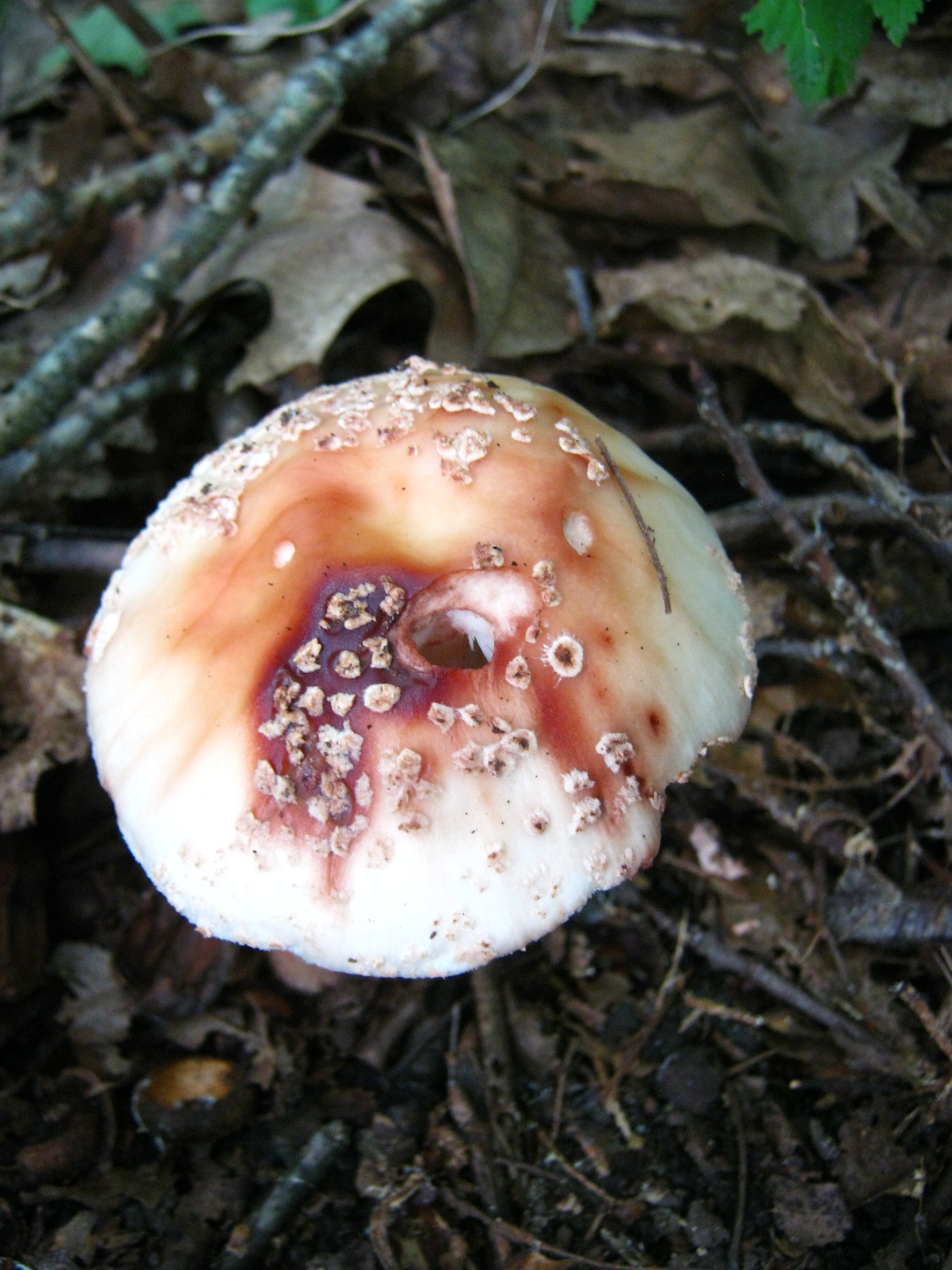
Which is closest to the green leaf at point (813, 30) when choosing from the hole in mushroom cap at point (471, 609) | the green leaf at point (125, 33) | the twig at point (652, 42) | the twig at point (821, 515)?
the twig at point (821, 515)

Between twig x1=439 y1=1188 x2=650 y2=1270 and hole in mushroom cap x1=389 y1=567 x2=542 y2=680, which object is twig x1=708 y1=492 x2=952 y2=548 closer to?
hole in mushroom cap x1=389 y1=567 x2=542 y2=680

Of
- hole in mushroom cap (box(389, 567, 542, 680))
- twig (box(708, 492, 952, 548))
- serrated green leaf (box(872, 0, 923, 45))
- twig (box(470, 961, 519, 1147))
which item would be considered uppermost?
serrated green leaf (box(872, 0, 923, 45))

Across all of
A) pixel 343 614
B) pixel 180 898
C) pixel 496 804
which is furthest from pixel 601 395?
pixel 180 898

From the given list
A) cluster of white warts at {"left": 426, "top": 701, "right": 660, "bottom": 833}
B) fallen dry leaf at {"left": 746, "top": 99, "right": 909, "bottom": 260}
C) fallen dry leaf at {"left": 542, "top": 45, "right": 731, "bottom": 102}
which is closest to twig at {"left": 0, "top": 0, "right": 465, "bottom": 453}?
fallen dry leaf at {"left": 542, "top": 45, "right": 731, "bottom": 102}

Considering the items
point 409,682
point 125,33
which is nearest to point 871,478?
point 409,682

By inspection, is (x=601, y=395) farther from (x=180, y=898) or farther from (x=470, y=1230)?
(x=470, y=1230)

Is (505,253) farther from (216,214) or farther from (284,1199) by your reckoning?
(284,1199)
